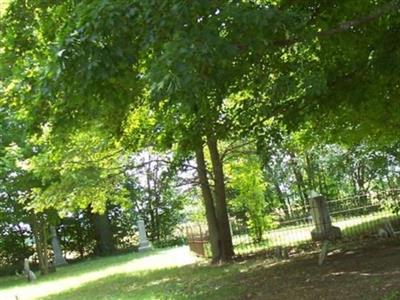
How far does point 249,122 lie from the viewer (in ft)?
36.9

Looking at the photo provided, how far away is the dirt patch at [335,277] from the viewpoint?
9188mm

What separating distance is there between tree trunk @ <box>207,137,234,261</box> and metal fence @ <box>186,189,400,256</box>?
1157mm

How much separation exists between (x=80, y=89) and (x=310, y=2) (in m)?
4.17

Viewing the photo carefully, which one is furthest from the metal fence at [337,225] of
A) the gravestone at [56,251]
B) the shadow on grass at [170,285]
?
the gravestone at [56,251]

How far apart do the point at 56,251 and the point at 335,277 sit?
2383 cm

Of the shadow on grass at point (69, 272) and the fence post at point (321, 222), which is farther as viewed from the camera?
the shadow on grass at point (69, 272)

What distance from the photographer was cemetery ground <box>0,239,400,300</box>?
381 inches

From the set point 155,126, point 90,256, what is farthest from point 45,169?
point 90,256

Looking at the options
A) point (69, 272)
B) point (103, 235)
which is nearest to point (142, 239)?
point (103, 235)

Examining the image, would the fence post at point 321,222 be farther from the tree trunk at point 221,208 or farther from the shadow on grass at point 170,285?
the shadow on grass at point 170,285

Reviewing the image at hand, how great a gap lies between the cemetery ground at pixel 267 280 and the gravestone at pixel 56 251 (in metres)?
13.0

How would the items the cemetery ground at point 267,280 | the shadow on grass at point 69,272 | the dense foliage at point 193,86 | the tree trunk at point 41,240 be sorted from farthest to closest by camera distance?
the tree trunk at point 41,240, the shadow on grass at point 69,272, the cemetery ground at point 267,280, the dense foliage at point 193,86

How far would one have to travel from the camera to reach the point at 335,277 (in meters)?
10.8

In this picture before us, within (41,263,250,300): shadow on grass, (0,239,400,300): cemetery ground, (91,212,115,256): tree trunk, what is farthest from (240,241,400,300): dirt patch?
(91,212,115,256): tree trunk
